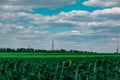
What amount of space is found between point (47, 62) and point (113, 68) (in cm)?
295

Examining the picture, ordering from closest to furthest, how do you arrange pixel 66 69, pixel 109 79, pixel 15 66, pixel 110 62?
pixel 109 79 < pixel 66 69 < pixel 15 66 < pixel 110 62

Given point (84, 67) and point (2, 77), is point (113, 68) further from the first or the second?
point (2, 77)

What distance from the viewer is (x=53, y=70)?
14883 mm

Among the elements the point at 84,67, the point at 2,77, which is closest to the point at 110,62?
the point at 84,67

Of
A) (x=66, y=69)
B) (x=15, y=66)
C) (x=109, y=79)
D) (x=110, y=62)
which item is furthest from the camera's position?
(x=110, y=62)

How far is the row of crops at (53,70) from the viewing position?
14152mm

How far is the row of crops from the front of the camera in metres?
14.2

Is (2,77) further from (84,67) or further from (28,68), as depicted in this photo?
(84,67)

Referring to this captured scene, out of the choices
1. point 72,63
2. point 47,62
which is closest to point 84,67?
point 72,63

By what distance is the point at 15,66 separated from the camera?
52.2ft

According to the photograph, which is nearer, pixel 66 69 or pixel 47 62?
pixel 66 69

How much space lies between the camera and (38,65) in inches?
606

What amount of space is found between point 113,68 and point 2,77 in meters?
4.95

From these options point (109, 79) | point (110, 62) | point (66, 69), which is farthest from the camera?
point (110, 62)
